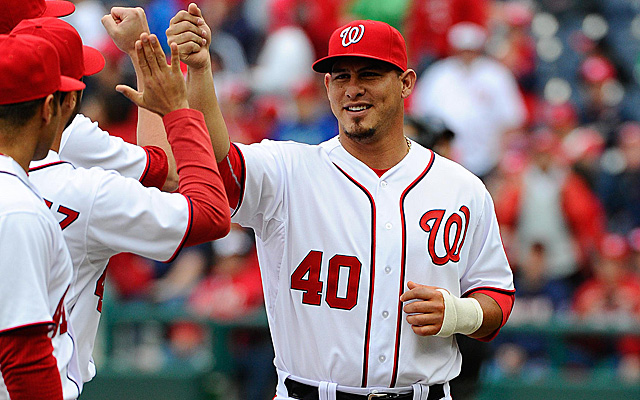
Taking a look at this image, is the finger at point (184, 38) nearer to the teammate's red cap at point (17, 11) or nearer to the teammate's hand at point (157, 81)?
the teammate's hand at point (157, 81)

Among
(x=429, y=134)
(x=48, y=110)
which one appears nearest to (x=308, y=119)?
(x=429, y=134)

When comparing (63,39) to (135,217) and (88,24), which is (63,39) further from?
(88,24)

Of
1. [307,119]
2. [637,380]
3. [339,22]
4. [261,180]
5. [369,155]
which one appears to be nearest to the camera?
[261,180]

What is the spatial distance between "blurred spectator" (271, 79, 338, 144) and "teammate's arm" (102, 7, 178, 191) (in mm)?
4634

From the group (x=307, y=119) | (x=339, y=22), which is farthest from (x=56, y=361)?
(x=339, y=22)

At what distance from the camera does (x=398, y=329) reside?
3.30m

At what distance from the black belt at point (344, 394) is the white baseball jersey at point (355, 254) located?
31mm

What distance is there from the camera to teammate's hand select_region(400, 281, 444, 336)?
3.20 m

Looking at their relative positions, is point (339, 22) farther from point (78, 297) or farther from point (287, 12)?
point (78, 297)

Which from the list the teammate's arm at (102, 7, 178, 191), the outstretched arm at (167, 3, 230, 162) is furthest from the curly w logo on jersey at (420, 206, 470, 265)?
the teammate's arm at (102, 7, 178, 191)

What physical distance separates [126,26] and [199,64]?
253 mm

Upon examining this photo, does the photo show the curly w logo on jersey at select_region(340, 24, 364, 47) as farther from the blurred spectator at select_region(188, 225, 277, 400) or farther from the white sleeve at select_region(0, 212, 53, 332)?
the blurred spectator at select_region(188, 225, 277, 400)

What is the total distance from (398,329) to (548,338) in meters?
3.55

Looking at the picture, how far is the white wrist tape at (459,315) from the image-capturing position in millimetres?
3223
